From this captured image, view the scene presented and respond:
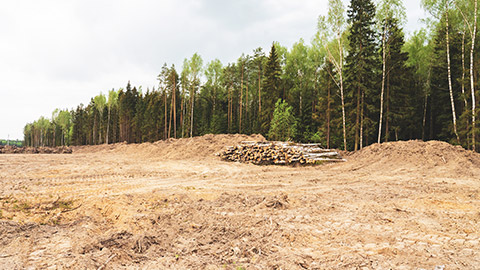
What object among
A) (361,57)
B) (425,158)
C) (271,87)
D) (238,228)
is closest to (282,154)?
(425,158)

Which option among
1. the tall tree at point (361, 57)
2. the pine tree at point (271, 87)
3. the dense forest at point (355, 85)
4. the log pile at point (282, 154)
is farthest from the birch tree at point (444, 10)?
the pine tree at point (271, 87)

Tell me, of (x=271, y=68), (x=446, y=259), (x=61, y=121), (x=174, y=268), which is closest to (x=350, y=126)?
(x=271, y=68)

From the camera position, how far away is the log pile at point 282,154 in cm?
1446

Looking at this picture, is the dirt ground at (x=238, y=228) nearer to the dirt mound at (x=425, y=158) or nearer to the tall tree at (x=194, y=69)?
the dirt mound at (x=425, y=158)

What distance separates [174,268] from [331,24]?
74.7 ft

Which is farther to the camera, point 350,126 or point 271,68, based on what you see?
point 271,68

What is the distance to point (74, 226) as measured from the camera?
13.6 ft

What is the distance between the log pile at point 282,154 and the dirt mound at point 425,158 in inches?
88.3

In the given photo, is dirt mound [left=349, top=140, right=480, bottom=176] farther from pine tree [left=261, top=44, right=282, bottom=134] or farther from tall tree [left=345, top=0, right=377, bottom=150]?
pine tree [left=261, top=44, right=282, bottom=134]

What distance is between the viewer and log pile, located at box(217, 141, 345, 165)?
14.5 meters

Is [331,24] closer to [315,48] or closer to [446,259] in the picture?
[315,48]

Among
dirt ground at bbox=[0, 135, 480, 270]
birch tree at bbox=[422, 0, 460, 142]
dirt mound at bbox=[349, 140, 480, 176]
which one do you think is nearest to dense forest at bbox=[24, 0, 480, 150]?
birch tree at bbox=[422, 0, 460, 142]

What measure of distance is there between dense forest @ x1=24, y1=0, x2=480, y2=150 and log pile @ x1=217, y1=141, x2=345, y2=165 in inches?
240

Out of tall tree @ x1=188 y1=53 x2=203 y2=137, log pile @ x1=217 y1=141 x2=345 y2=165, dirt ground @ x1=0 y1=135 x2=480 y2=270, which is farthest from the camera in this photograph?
tall tree @ x1=188 y1=53 x2=203 y2=137
